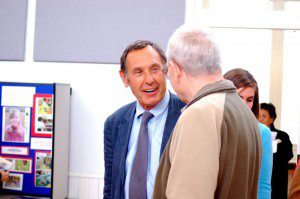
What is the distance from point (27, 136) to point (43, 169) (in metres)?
0.28

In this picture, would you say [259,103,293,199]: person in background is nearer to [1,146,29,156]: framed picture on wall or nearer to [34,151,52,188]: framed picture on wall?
[34,151,52,188]: framed picture on wall

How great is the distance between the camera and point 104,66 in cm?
296

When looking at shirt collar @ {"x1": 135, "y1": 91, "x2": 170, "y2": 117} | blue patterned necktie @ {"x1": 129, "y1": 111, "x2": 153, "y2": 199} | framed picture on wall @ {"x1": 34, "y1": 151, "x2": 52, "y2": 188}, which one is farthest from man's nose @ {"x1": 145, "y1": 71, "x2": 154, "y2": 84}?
framed picture on wall @ {"x1": 34, "y1": 151, "x2": 52, "y2": 188}

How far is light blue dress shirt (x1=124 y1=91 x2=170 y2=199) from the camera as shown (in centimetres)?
155

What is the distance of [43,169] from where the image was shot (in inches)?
109

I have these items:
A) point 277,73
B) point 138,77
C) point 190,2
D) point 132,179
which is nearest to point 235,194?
point 132,179

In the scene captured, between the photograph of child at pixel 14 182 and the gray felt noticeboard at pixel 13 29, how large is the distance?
94cm

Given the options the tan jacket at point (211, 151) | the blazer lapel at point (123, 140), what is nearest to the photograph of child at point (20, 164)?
the blazer lapel at point (123, 140)

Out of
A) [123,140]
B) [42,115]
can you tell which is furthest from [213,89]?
[42,115]

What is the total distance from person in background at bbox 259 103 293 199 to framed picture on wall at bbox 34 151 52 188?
1.70m

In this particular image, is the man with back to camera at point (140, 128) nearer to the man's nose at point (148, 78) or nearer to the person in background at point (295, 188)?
the man's nose at point (148, 78)

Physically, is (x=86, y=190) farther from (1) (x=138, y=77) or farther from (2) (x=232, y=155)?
(2) (x=232, y=155)

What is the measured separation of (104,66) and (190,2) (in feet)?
2.73

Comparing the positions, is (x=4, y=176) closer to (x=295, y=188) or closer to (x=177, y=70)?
(x=177, y=70)
